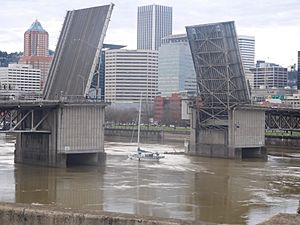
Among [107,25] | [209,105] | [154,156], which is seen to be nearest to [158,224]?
[107,25]

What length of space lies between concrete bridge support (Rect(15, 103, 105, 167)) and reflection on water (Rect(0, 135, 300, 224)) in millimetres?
1167

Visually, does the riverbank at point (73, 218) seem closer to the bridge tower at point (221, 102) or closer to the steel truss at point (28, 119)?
the steel truss at point (28, 119)

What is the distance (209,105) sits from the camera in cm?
5828

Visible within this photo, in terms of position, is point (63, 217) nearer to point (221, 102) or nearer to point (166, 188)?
point (166, 188)

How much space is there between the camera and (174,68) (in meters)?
162

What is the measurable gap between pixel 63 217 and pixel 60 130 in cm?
2915

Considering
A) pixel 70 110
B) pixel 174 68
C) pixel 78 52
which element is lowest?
pixel 70 110

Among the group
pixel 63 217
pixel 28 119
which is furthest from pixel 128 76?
pixel 63 217

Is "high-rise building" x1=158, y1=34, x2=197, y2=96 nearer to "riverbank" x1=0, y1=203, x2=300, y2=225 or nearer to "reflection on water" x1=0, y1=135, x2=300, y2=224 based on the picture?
"reflection on water" x1=0, y1=135, x2=300, y2=224

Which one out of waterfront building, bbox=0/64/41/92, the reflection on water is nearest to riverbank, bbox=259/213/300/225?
the reflection on water

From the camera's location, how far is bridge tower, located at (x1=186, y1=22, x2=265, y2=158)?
2067 inches

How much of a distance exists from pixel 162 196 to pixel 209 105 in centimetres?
2865

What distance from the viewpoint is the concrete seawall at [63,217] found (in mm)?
13690

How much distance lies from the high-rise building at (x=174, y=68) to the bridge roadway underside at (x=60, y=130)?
4407 inches
